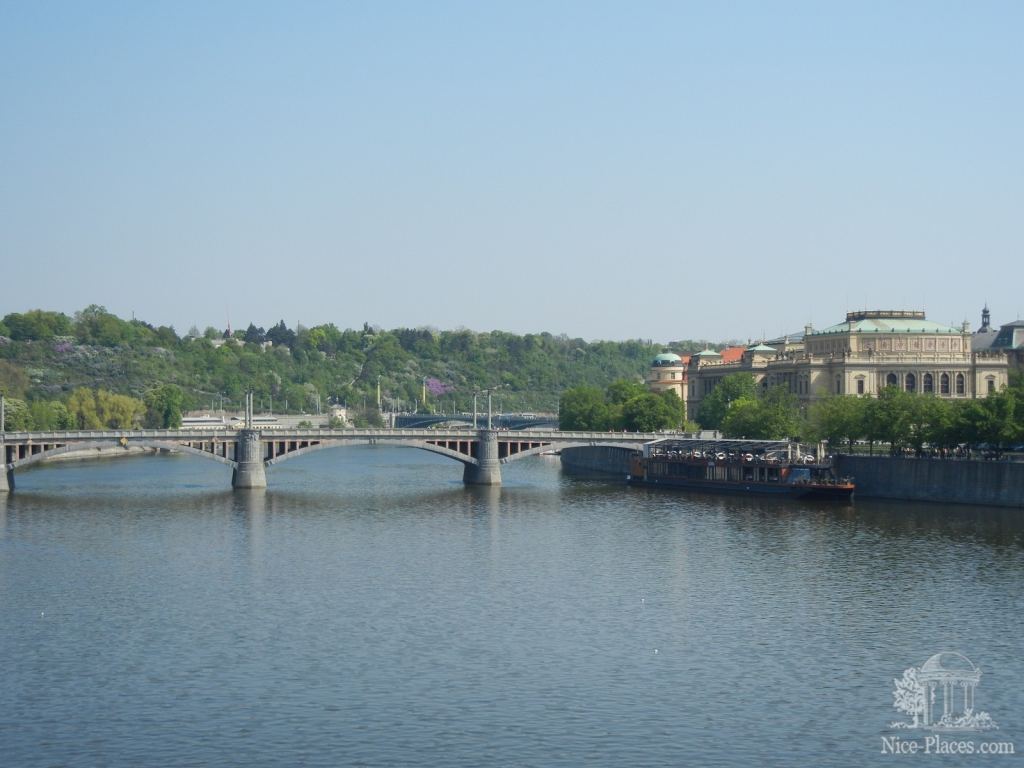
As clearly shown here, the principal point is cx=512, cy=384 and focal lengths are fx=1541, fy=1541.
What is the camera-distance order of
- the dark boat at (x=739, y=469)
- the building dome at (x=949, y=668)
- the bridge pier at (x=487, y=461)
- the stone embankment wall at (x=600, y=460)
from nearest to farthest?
the building dome at (x=949, y=668)
the dark boat at (x=739, y=469)
the bridge pier at (x=487, y=461)
the stone embankment wall at (x=600, y=460)

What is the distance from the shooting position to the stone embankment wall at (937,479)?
106 meters

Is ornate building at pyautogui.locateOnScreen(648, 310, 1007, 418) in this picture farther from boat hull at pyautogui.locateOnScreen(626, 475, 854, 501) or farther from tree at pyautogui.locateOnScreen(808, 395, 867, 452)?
boat hull at pyautogui.locateOnScreen(626, 475, 854, 501)

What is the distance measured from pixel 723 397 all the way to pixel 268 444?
5687 centimetres

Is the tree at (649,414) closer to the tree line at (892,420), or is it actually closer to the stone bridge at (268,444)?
the tree line at (892,420)

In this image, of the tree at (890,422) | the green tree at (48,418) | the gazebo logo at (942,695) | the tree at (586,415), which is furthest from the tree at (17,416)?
the gazebo logo at (942,695)

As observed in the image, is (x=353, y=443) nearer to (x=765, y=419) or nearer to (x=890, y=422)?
(x=765, y=419)

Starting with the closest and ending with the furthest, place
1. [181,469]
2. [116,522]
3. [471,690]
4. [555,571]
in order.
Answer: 1. [471,690]
2. [555,571]
3. [116,522]
4. [181,469]

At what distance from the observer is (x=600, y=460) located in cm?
16862

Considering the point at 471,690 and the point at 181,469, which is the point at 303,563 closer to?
the point at 471,690

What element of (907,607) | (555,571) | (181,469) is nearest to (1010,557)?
(907,607)

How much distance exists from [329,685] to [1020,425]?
242 ft

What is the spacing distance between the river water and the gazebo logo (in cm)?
63

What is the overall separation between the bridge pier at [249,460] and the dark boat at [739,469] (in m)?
35.0

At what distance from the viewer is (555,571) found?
3098 inches
